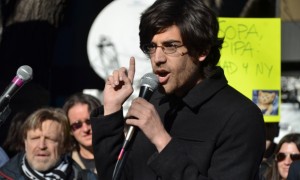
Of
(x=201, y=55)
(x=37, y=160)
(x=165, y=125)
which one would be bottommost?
(x=37, y=160)

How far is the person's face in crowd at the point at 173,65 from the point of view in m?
3.68

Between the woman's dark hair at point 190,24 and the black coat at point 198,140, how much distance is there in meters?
0.11

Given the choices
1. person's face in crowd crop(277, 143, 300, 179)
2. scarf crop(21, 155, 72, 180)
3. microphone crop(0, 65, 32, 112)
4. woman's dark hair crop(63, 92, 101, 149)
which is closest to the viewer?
microphone crop(0, 65, 32, 112)

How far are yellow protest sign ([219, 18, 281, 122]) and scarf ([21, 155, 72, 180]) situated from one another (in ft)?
5.87

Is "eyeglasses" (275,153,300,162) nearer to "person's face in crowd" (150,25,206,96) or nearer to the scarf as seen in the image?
the scarf

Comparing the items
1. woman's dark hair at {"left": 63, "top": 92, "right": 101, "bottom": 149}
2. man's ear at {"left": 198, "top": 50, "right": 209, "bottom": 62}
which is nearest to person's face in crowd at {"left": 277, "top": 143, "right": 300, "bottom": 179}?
woman's dark hair at {"left": 63, "top": 92, "right": 101, "bottom": 149}

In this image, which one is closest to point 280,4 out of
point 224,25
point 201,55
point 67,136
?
point 224,25

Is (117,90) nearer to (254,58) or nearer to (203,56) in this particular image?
(203,56)

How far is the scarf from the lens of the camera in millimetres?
5684

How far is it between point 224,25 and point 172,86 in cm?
362

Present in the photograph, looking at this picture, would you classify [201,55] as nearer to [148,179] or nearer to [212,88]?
[212,88]

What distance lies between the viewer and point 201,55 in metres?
3.82

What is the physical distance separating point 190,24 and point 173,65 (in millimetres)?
202

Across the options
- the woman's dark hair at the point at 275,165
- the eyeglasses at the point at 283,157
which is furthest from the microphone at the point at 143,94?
the eyeglasses at the point at 283,157
